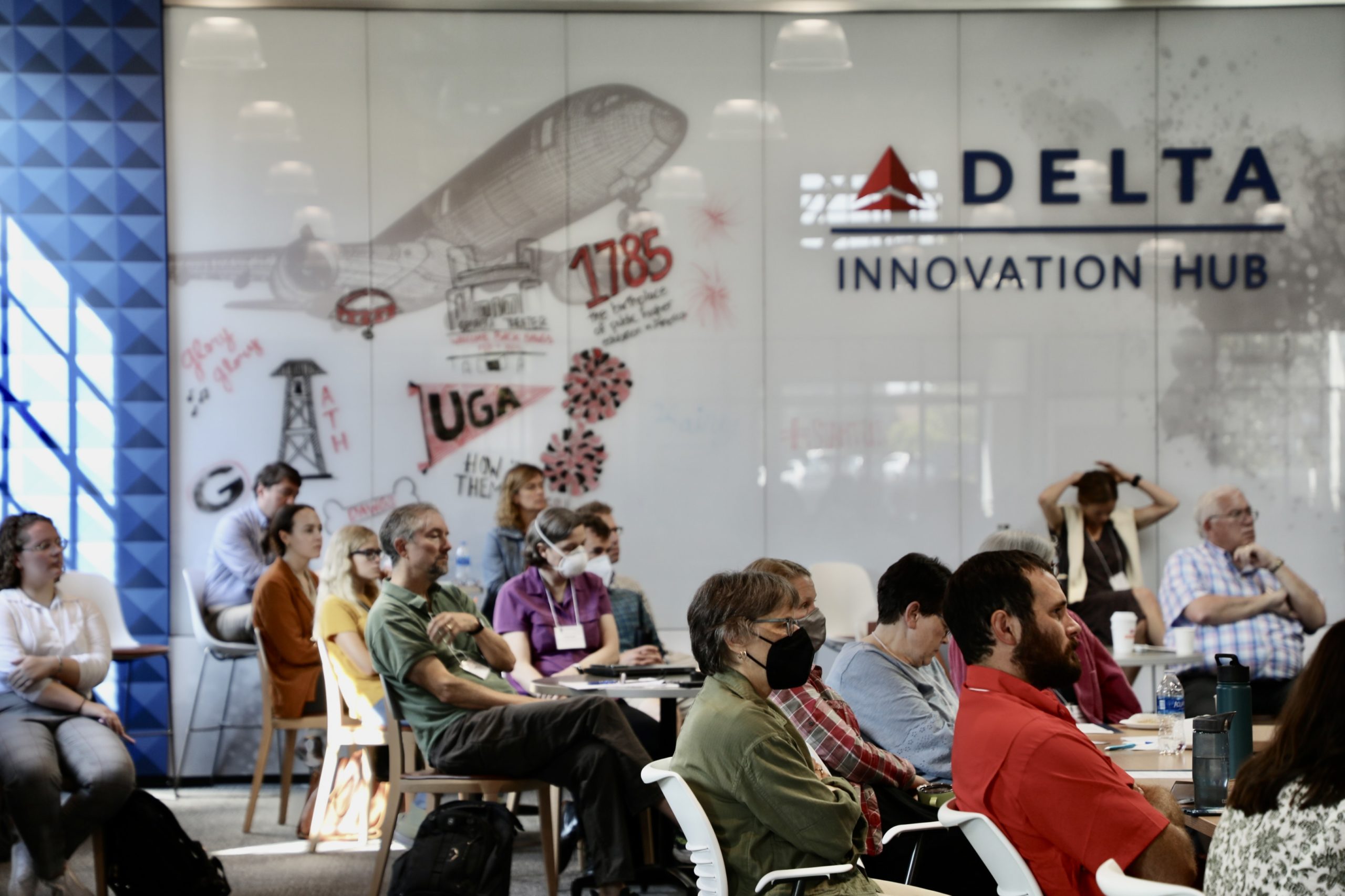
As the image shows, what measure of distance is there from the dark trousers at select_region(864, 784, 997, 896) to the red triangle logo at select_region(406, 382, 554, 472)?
14.8 feet

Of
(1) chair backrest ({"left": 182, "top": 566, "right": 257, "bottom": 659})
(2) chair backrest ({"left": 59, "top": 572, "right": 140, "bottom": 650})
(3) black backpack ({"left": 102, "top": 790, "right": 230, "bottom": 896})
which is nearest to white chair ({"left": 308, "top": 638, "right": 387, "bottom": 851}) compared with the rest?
(3) black backpack ({"left": 102, "top": 790, "right": 230, "bottom": 896})

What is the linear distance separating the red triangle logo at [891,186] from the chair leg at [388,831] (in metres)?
4.41

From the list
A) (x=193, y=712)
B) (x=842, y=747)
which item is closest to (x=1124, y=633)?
(x=842, y=747)

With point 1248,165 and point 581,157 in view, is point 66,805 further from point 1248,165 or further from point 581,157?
point 1248,165

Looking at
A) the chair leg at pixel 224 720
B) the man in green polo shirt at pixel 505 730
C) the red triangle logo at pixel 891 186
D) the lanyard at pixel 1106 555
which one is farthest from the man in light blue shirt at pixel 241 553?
the lanyard at pixel 1106 555

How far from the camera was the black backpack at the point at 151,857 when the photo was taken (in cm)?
452

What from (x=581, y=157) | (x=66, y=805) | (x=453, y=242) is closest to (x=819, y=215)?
(x=581, y=157)

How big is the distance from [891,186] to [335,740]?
4.25m

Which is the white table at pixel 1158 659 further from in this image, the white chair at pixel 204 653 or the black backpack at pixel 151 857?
the white chair at pixel 204 653

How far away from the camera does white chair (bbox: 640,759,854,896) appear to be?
2668mm

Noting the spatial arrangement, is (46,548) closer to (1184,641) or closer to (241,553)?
(241,553)

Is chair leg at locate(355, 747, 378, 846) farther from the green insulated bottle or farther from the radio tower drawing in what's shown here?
the green insulated bottle

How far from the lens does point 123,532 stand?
7.37 meters

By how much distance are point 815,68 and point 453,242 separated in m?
2.22
